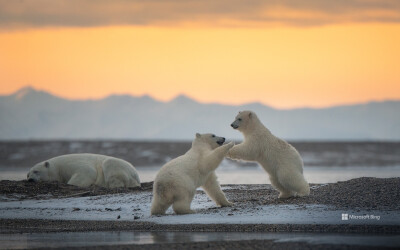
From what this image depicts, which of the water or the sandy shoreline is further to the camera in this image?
the water

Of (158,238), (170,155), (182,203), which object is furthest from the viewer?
(170,155)

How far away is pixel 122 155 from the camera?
199ft

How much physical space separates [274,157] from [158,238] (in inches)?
193

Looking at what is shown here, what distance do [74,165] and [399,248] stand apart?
510 inches

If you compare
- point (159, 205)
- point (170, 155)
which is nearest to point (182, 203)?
point (159, 205)

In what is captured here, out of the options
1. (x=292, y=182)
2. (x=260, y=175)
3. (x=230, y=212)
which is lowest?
(x=230, y=212)

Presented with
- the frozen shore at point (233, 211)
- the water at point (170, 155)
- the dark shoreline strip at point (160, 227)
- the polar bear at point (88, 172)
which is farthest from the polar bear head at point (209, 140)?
the water at point (170, 155)

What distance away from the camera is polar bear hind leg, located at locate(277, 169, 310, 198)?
55.7ft

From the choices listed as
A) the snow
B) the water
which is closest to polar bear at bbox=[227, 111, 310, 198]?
the snow

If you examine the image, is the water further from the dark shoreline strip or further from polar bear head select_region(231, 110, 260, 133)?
the dark shoreline strip

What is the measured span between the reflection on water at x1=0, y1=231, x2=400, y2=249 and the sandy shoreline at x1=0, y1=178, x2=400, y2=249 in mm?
489

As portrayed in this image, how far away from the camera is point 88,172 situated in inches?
880

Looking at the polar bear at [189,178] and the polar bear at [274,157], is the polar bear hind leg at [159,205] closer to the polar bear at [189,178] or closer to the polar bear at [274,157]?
the polar bear at [189,178]

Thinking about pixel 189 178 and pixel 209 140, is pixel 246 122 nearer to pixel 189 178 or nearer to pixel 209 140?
pixel 209 140
